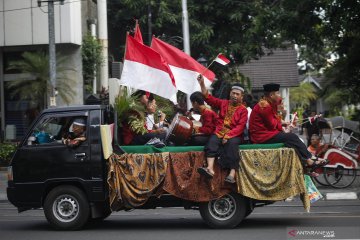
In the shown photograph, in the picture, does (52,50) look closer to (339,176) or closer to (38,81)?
(38,81)

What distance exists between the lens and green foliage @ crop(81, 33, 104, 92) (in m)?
25.5

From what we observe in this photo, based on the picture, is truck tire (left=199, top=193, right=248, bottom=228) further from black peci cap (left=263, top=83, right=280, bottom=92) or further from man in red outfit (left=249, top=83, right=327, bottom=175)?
black peci cap (left=263, top=83, right=280, bottom=92)

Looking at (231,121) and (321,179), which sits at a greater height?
(231,121)

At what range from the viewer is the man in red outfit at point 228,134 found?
33.2 feet

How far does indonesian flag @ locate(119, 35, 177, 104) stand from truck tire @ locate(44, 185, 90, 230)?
2.20 metres

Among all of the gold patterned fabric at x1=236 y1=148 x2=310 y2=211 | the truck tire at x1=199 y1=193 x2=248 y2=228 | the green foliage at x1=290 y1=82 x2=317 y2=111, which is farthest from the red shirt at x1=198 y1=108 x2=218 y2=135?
the green foliage at x1=290 y1=82 x2=317 y2=111

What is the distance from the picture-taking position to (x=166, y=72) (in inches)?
469

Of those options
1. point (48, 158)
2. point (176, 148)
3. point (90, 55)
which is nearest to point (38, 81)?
point (90, 55)

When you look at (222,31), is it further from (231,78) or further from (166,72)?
(166,72)

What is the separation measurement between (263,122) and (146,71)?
8.18 ft

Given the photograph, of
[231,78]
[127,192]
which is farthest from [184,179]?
[231,78]

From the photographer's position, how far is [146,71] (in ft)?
38.7

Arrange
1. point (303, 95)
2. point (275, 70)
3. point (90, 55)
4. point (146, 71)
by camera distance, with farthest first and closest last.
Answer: point (303, 95) < point (275, 70) < point (90, 55) < point (146, 71)

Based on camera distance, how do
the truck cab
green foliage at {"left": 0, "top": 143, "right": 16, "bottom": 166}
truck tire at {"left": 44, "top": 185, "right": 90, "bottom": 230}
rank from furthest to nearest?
green foliage at {"left": 0, "top": 143, "right": 16, "bottom": 166} → truck tire at {"left": 44, "top": 185, "right": 90, "bottom": 230} → the truck cab
